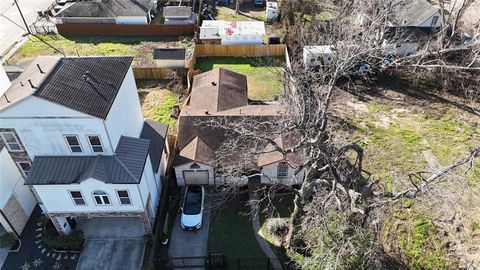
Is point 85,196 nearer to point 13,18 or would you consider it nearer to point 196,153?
point 196,153

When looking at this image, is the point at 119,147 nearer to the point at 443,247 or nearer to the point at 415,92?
the point at 443,247

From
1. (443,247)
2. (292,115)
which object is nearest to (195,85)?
(292,115)

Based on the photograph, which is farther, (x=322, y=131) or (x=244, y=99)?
(x=244, y=99)

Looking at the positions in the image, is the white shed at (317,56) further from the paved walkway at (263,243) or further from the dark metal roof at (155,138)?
the paved walkway at (263,243)

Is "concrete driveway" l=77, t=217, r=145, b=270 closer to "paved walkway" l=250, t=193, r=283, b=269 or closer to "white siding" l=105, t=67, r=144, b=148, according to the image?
"white siding" l=105, t=67, r=144, b=148

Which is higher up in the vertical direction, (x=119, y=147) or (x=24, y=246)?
(x=119, y=147)

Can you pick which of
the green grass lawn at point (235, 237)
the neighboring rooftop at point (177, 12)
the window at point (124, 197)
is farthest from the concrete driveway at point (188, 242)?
the neighboring rooftop at point (177, 12)

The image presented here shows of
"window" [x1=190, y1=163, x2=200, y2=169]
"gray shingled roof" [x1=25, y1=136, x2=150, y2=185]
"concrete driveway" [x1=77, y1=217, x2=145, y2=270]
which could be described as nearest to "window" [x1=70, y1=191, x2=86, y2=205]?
"gray shingled roof" [x1=25, y1=136, x2=150, y2=185]
